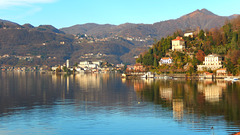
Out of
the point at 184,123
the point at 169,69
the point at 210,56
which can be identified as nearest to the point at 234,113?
the point at 184,123

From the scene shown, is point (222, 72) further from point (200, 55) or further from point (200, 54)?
point (200, 54)

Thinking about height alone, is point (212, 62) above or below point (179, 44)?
below

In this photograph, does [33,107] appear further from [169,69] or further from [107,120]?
[169,69]

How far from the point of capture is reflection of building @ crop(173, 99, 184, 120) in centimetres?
5078

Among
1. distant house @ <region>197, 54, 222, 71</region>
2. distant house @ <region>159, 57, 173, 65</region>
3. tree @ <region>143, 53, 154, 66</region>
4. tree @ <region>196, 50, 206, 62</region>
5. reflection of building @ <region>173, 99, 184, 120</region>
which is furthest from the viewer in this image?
tree @ <region>143, 53, 154, 66</region>

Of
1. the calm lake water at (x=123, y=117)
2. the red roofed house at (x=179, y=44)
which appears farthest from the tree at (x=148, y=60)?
the calm lake water at (x=123, y=117)

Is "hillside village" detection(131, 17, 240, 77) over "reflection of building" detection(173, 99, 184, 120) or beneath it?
over

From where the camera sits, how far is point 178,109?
57312 mm

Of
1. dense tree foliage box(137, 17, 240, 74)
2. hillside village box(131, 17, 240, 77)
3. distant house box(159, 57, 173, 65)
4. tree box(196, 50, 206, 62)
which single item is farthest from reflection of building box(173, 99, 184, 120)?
distant house box(159, 57, 173, 65)

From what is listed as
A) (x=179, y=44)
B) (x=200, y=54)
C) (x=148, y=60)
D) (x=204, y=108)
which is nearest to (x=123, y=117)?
(x=204, y=108)

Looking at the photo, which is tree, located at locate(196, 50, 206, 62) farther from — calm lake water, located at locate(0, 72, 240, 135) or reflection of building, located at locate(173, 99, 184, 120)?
reflection of building, located at locate(173, 99, 184, 120)

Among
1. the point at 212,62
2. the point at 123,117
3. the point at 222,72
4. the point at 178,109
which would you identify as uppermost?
the point at 212,62

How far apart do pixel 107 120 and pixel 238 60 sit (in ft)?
313

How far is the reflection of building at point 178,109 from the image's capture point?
167 feet
